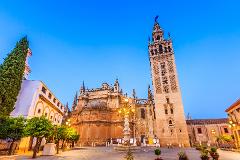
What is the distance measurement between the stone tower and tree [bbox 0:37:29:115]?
35.0 metres

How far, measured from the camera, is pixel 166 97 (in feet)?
152

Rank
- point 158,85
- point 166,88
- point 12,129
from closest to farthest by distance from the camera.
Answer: point 12,129, point 166,88, point 158,85

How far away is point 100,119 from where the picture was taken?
159 feet

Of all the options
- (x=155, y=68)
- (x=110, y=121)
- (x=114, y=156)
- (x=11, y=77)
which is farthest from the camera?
(x=155, y=68)

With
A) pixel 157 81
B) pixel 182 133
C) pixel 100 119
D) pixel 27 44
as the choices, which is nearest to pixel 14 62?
pixel 27 44

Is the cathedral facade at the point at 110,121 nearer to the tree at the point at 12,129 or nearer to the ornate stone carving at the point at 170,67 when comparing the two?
the ornate stone carving at the point at 170,67

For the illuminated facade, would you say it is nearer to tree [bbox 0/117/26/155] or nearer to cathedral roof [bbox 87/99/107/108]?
tree [bbox 0/117/26/155]

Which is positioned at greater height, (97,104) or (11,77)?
(97,104)

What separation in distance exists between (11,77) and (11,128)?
7810 millimetres

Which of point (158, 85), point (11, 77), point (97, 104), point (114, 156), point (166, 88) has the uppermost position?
point (158, 85)

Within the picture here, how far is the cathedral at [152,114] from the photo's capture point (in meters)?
43.4

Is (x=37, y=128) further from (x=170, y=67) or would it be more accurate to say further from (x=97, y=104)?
(x=170, y=67)

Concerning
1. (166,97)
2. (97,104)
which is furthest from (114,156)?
(97,104)

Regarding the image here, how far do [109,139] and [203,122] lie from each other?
92.5 ft
